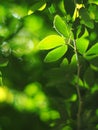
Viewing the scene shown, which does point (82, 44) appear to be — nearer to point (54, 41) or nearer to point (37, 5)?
point (54, 41)

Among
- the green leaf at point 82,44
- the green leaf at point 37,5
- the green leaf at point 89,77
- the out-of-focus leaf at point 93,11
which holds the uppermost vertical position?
the green leaf at point 37,5

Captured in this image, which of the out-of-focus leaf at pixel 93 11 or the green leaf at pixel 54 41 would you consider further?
the out-of-focus leaf at pixel 93 11

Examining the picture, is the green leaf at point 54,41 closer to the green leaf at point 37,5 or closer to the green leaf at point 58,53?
the green leaf at point 58,53

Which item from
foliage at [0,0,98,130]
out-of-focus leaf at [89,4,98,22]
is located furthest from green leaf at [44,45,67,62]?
out-of-focus leaf at [89,4,98,22]

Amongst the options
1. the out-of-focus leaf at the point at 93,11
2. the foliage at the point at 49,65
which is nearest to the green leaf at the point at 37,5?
the foliage at the point at 49,65

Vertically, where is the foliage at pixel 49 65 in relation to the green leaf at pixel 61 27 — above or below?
below

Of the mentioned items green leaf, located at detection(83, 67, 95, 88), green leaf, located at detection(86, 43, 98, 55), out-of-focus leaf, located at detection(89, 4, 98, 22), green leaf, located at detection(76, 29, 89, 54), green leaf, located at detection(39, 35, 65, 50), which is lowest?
green leaf, located at detection(83, 67, 95, 88)

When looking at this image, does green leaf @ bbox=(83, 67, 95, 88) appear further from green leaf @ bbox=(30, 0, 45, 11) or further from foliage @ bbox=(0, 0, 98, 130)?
green leaf @ bbox=(30, 0, 45, 11)

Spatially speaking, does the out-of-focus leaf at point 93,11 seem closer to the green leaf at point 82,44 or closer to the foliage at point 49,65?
the foliage at point 49,65

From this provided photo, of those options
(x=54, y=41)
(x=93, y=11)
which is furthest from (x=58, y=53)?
(x=93, y=11)

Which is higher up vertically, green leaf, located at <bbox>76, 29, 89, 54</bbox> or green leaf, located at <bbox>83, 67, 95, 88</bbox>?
green leaf, located at <bbox>76, 29, 89, 54</bbox>
